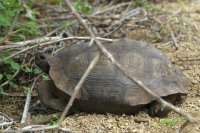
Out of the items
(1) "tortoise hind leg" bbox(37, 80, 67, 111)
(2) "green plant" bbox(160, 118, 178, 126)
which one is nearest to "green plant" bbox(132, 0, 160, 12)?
(1) "tortoise hind leg" bbox(37, 80, 67, 111)

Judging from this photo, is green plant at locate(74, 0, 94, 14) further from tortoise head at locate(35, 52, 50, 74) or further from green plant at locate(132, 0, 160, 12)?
tortoise head at locate(35, 52, 50, 74)

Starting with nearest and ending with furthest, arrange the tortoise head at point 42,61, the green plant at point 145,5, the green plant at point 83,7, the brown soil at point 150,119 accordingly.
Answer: the brown soil at point 150,119, the tortoise head at point 42,61, the green plant at point 83,7, the green plant at point 145,5

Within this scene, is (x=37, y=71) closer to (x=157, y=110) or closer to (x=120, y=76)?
(x=120, y=76)

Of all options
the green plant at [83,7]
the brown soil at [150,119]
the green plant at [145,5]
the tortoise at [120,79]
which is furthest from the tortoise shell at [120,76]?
the green plant at [145,5]

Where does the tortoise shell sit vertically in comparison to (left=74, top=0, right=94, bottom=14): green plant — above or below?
below

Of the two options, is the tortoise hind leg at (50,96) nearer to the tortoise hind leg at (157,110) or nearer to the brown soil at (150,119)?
the brown soil at (150,119)

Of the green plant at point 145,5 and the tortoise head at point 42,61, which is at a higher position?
the green plant at point 145,5

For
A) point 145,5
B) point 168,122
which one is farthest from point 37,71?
point 145,5
